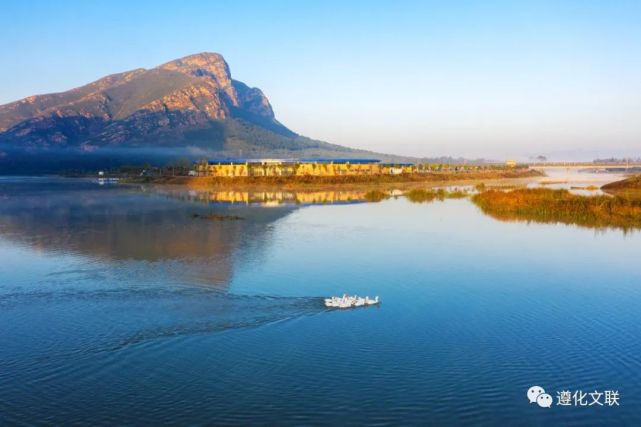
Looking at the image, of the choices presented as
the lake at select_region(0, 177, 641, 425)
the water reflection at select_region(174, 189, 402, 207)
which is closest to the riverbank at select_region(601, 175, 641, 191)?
the water reflection at select_region(174, 189, 402, 207)

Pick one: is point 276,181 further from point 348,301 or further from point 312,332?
point 312,332

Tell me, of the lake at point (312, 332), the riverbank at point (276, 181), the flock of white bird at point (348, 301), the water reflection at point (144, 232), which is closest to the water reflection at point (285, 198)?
the water reflection at point (144, 232)

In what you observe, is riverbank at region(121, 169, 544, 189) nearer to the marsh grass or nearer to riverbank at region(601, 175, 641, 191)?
riverbank at region(601, 175, 641, 191)

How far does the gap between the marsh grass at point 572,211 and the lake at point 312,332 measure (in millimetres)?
7902

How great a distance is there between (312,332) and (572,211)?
30336 mm

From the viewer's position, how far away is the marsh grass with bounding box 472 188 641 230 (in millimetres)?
34031

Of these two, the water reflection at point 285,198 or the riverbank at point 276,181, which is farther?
the riverbank at point 276,181

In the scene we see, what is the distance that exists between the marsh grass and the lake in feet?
25.9

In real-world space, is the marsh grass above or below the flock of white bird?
above

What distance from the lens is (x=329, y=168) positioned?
111875 millimetres

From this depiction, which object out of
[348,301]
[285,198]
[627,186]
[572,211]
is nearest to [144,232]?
[348,301]

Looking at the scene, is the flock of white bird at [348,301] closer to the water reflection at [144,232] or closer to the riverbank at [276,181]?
the water reflection at [144,232]

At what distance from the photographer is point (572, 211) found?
3731 cm

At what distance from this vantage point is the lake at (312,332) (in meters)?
9.16
